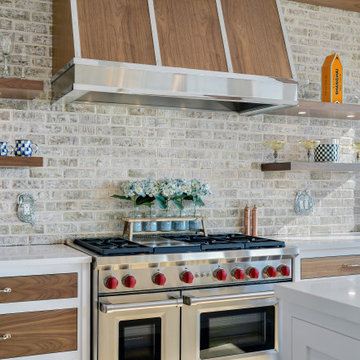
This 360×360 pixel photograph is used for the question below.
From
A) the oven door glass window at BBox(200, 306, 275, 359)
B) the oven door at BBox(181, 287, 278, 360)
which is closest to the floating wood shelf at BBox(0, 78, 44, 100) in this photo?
the oven door at BBox(181, 287, 278, 360)

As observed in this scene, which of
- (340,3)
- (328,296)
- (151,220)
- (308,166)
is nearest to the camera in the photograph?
(328,296)

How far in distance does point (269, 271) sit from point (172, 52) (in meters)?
1.52

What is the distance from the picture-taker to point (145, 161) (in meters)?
3.74

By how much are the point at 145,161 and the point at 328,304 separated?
2.34 metres

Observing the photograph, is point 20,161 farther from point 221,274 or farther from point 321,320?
point 321,320

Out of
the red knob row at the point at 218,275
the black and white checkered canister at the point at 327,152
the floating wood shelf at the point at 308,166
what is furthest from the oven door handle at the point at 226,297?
the black and white checkered canister at the point at 327,152

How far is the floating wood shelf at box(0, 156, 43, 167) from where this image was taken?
123 inches

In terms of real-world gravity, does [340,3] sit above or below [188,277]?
above

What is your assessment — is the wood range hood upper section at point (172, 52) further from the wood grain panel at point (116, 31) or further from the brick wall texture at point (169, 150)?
the brick wall texture at point (169, 150)

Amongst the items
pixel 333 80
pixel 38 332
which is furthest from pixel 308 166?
pixel 38 332

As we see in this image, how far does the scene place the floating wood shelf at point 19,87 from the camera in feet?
9.95

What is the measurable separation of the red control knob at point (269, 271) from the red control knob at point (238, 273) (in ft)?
0.63

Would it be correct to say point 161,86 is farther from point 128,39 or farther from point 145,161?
point 145,161

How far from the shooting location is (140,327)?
292 centimetres
